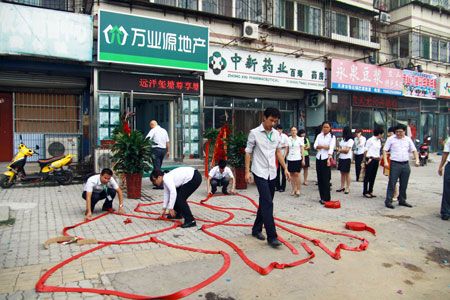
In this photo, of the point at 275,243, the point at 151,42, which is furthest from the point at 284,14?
the point at 275,243

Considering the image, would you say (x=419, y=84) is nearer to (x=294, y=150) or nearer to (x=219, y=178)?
(x=294, y=150)

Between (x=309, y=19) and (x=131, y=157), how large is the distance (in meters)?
11.7

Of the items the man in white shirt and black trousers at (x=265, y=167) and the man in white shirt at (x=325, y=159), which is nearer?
the man in white shirt and black trousers at (x=265, y=167)

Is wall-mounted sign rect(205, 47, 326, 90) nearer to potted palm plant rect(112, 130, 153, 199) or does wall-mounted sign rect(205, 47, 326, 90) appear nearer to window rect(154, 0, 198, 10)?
window rect(154, 0, 198, 10)

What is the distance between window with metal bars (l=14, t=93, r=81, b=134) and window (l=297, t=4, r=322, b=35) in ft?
32.6

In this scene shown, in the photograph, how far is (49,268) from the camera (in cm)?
393

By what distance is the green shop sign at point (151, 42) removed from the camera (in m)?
10.1

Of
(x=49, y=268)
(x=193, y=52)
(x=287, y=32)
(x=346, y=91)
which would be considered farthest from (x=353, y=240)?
(x=346, y=91)

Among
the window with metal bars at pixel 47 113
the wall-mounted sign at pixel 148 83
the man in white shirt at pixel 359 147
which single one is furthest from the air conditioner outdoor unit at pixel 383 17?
the window with metal bars at pixel 47 113

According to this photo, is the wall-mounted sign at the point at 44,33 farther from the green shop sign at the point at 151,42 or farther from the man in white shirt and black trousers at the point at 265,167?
the man in white shirt and black trousers at the point at 265,167

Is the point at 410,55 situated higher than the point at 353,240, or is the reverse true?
the point at 410,55

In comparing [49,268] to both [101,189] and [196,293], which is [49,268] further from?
[101,189]

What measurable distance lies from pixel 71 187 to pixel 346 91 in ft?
41.1

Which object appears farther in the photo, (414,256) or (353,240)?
(353,240)
